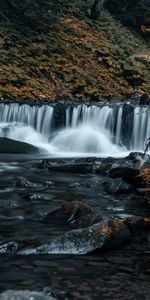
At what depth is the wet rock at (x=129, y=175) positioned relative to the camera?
864cm

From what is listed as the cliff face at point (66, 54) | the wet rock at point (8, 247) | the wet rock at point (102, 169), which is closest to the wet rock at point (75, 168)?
the wet rock at point (102, 169)

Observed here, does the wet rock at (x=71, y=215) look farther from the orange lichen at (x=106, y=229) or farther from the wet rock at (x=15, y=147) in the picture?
the wet rock at (x=15, y=147)

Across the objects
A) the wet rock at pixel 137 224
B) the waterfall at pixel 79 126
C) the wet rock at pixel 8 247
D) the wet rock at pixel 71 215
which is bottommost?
the waterfall at pixel 79 126

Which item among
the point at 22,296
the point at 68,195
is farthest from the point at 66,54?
the point at 22,296

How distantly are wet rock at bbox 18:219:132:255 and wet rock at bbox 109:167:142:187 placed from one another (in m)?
3.37

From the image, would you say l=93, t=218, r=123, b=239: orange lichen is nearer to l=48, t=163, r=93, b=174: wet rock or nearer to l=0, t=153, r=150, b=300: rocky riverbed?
l=0, t=153, r=150, b=300: rocky riverbed

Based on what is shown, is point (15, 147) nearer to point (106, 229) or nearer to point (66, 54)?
point (66, 54)

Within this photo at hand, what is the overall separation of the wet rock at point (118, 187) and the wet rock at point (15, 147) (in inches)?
286

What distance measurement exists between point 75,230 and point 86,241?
255 mm

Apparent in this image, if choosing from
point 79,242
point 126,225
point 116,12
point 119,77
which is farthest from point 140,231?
point 116,12

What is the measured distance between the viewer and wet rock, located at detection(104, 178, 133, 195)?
8273 millimetres

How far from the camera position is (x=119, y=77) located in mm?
24469

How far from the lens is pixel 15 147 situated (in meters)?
15.6

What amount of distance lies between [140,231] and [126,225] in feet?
0.85
